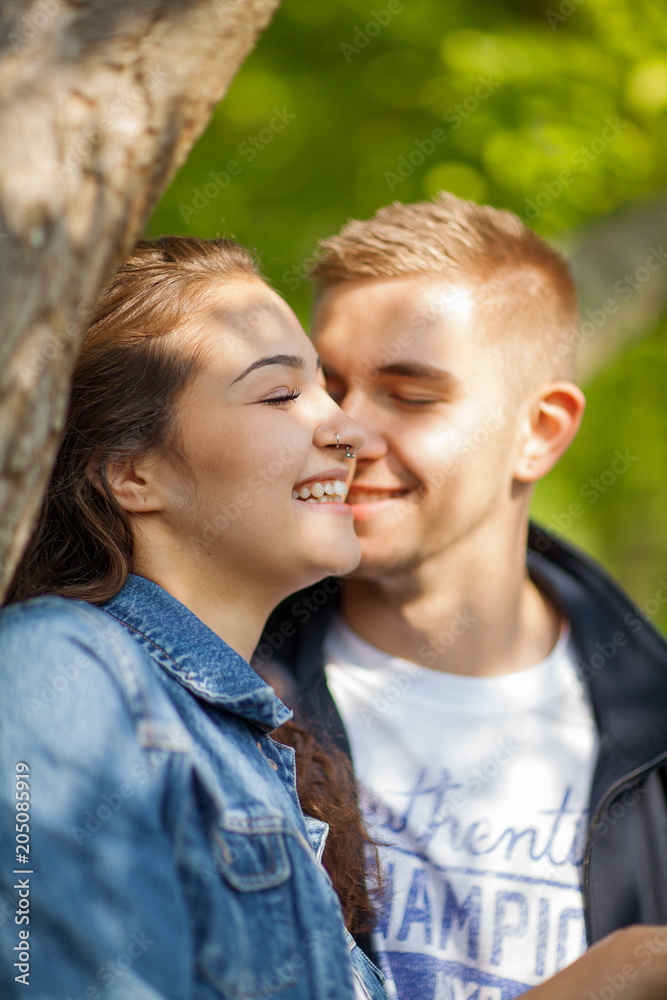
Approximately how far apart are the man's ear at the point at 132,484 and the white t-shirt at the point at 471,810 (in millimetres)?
1025

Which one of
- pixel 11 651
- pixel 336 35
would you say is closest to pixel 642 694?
pixel 11 651

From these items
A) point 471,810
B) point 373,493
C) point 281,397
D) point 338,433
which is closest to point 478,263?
point 373,493

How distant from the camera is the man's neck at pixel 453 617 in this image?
106 inches

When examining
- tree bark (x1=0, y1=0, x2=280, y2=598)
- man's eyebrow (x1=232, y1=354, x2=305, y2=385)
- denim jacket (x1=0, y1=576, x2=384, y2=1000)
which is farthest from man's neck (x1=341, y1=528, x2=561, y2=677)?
tree bark (x1=0, y1=0, x2=280, y2=598)

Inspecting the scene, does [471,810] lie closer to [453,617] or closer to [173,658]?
[453,617]

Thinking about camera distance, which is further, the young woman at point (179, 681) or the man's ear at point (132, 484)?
the man's ear at point (132, 484)

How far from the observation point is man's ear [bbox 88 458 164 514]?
1.85m

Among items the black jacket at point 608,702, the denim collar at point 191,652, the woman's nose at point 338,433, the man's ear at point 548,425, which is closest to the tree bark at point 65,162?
the denim collar at point 191,652

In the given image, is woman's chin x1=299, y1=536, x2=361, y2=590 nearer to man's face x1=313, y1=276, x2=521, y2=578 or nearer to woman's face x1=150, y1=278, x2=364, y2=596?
woman's face x1=150, y1=278, x2=364, y2=596

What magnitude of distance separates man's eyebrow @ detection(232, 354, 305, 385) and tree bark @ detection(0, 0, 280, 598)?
1.95ft

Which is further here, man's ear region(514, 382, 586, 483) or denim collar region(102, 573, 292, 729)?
man's ear region(514, 382, 586, 483)

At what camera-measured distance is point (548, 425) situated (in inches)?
112

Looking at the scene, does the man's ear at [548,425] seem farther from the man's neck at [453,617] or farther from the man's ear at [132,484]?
the man's ear at [132,484]

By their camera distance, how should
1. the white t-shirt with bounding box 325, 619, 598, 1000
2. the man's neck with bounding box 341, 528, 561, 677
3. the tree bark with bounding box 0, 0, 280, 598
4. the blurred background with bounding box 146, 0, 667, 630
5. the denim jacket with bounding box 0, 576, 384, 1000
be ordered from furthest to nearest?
the blurred background with bounding box 146, 0, 667, 630 → the man's neck with bounding box 341, 528, 561, 677 → the white t-shirt with bounding box 325, 619, 598, 1000 → the denim jacket with bounding box 0, 576, 384, 1000 → the tree bark with bounding box 0, 0, 280, 598
